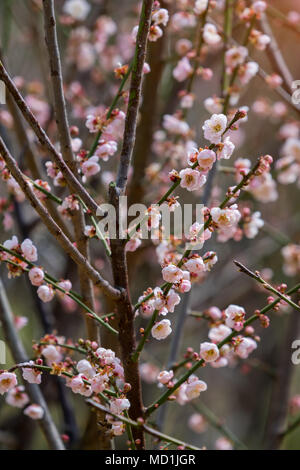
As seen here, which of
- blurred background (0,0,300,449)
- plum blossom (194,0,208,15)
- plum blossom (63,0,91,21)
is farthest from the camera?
plum blossom (63,0,91,21)

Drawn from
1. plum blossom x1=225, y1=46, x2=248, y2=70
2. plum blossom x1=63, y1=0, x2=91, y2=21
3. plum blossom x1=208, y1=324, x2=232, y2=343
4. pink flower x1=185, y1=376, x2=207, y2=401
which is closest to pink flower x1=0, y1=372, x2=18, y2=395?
Answer: pink flower x1=185, y1=376, x2=207, y2=401

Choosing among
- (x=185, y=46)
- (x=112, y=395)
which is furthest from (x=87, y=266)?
(x=185, y=46)

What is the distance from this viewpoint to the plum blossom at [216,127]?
1550 millimetres

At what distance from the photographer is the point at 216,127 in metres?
1.56

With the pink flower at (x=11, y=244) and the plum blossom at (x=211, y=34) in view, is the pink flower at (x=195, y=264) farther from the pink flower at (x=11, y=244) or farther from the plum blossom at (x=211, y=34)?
the plum blossom at (x=211, y=34)

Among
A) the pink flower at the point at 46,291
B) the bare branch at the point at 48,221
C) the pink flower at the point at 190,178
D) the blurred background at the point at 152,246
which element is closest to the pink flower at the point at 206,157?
the pink flower at the point at 190,178

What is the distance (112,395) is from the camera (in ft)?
5.39

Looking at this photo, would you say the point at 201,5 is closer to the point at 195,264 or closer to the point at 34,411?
the point at 195,264

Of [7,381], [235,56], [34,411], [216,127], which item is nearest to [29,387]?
[34,411]

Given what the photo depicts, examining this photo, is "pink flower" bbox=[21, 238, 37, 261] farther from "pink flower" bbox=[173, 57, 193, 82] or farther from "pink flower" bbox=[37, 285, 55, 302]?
"pink flower" bbox=[173, 57, 193, 82]

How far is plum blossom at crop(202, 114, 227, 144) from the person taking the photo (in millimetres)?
1550

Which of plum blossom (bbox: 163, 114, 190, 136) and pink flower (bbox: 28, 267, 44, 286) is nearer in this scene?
pink flower (bbox: 28, 267, 44, 286)

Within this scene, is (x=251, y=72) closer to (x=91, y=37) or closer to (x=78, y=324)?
(x=91, y=37)

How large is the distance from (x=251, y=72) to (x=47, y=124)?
4.98 ft
